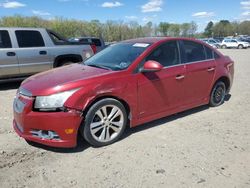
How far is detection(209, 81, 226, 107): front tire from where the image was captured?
5.83 meters

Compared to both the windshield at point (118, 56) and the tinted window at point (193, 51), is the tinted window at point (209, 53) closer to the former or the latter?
the tinted window at point (193, 51)

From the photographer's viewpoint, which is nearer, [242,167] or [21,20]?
[242,167]

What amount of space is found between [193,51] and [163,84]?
1.19 metres

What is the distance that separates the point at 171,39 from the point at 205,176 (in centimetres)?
266

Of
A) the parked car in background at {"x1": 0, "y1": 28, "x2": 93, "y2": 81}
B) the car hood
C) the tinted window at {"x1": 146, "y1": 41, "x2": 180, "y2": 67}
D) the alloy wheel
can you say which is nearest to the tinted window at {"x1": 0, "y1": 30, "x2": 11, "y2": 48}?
the parked car in background at {"x1": 0, "y1": 28, "x2": 93, "y2": 81}

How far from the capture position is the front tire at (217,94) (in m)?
5.83

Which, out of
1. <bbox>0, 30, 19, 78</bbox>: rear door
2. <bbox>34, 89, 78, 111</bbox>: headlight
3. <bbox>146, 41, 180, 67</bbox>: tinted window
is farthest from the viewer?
<bbox>0, 30, 19, 78</bbox>: rear door

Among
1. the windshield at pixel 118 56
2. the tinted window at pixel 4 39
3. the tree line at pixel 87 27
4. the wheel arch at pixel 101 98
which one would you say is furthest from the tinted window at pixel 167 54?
the tree line at pixel 87 27

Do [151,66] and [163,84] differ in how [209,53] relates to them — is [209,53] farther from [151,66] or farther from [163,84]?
[151,66]

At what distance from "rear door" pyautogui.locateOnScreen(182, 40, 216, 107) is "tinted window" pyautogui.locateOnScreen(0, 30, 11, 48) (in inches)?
201

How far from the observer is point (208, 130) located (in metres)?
4.70

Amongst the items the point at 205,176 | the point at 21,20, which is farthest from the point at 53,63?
the point at 21,20

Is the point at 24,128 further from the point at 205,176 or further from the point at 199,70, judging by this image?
the point at 199,70

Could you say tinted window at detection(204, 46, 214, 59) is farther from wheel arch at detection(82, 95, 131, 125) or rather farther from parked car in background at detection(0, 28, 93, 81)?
parked car in background at detection(0, 28, 93, 81)
